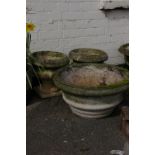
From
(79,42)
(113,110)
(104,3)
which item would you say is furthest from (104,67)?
(104,3)

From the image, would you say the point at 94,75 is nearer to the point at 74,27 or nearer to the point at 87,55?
the point at 87,55

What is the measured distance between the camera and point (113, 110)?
10.2 ft

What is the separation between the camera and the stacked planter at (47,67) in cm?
327

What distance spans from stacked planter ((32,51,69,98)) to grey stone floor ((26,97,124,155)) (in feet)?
0.50

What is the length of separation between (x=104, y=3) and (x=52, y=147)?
1.94 m

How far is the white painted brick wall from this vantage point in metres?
3.52

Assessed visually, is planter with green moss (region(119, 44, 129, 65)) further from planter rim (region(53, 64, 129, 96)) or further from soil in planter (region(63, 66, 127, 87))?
planter rim (region(53, 64, 129, 96))

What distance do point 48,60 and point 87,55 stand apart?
1.54 feet

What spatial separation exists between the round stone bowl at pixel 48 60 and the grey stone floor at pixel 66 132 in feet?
1.34

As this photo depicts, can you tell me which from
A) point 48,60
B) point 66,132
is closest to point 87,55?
point 48,60

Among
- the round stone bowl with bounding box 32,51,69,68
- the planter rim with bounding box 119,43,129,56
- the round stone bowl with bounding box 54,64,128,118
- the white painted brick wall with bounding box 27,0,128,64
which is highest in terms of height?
the white painted brick wall with bounding box 27,0,128,64

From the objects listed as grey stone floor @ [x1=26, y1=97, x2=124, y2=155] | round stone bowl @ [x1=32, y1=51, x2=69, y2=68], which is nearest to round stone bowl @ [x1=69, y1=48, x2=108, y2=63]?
round stone bowl @ [x1=32, y1=51, x2=69, y2=68]
